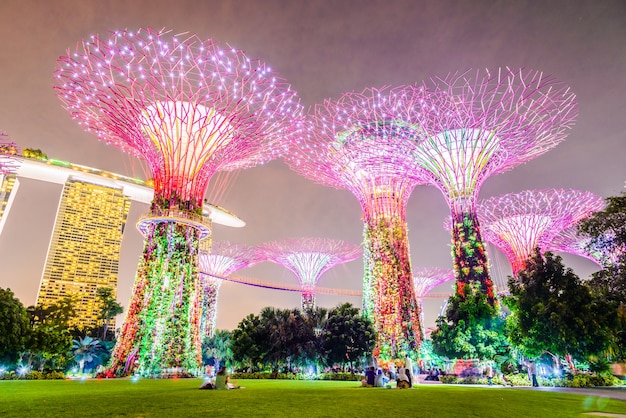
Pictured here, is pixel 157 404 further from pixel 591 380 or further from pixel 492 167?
pixel 492 167

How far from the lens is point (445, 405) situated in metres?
10.5

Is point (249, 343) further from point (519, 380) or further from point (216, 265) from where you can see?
point (216, 265)

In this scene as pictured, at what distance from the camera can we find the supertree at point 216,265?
51.7m

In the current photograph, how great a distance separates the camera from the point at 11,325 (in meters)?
24.6

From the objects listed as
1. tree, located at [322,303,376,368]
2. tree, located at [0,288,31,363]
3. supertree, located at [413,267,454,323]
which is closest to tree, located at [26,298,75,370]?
tree, located at [0,288,31,363]

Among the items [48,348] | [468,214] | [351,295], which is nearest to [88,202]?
[351,295]

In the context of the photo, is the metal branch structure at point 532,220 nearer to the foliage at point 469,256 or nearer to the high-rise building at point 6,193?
the foliage at point 469,256

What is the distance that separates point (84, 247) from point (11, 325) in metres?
72.6

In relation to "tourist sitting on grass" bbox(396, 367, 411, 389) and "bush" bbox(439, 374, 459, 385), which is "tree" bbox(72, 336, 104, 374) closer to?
"bush" bbox(439, 374, 459, 385)

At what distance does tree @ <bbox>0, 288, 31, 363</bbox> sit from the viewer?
24000 mm

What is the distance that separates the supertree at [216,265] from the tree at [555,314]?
117ft

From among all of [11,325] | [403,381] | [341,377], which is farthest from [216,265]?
[403,381]

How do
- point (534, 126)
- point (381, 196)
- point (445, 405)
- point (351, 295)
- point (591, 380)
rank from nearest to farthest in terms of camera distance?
point (445, 405), point (591, 380), point (534, 126), point (381, 196), point (351, 295)

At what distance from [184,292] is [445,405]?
1732 cm
